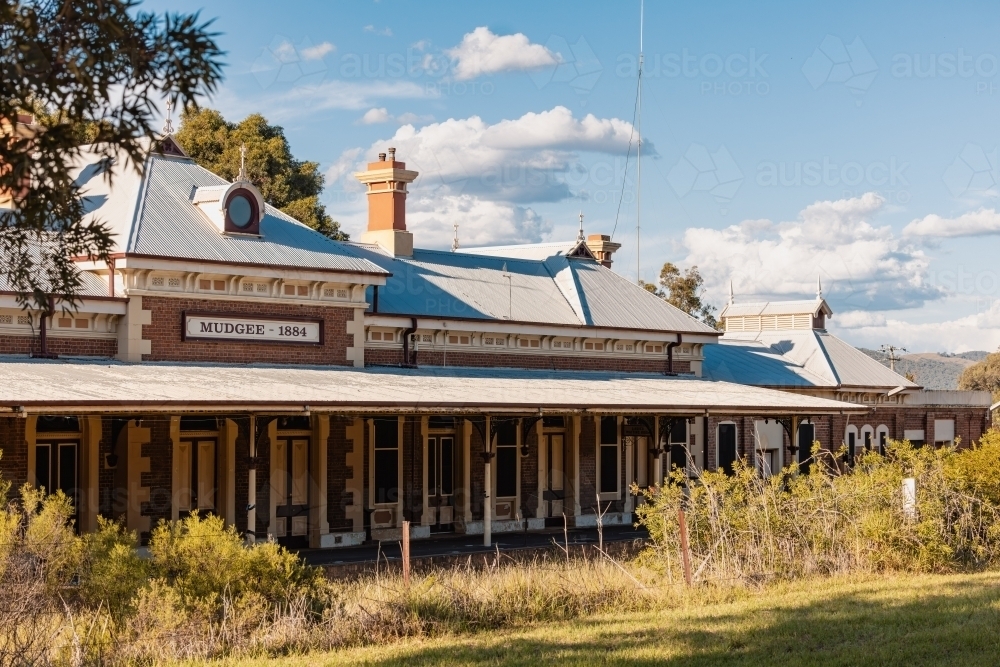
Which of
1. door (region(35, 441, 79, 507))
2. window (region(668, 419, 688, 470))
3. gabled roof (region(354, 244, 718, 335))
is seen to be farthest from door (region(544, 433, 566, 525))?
door (region(35, 441, 79, 507))

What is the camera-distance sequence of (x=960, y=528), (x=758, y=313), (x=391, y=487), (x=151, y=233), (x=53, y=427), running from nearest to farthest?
(x=960, y=528), (x=53, y=427), (x=151, y=233), (x=391, y=487), (x=758, y=313)

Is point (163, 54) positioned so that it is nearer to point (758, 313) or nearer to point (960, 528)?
point (960, 528)

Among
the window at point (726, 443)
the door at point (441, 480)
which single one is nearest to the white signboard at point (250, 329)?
the door at point (441, 480)

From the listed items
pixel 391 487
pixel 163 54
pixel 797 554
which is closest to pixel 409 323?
pixel 391 487

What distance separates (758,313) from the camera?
3975 centimetres

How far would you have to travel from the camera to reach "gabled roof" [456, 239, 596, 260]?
3164cm

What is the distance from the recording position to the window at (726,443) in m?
31.9

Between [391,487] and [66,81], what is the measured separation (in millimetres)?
17080

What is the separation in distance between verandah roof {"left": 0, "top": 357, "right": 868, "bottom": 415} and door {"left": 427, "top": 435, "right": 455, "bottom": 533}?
1.48m

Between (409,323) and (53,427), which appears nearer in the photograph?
(53,427)

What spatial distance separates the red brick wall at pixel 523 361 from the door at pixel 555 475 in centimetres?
153

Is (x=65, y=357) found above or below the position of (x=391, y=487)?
above

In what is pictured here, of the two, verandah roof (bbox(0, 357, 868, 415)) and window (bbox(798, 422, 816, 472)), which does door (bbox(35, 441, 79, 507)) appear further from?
window (bbox(798, 422, 816, 472))

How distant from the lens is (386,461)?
2436 centimetres
